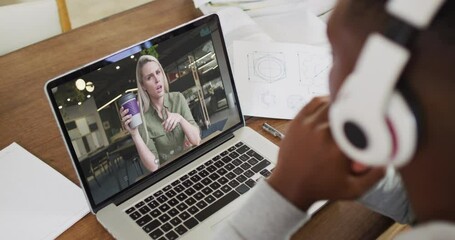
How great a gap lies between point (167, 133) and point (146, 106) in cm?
6

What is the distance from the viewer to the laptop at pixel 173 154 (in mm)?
728

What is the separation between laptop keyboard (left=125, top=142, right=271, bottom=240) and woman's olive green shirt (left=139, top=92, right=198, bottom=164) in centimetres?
5

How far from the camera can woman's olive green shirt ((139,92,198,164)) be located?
785 millimetres

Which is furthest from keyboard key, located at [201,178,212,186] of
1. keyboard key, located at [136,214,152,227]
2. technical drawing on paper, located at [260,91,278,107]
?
technical drawing on paper, located at [260,91,278,107]

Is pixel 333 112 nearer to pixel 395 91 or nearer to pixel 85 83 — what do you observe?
pixel 395 91

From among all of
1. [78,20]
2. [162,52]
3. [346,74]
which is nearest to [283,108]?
[162,52]

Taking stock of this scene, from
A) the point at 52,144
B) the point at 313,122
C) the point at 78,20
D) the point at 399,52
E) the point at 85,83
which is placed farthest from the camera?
the point at 78,20

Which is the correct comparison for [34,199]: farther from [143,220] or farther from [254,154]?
[254,154]

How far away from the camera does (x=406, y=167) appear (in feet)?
1.23

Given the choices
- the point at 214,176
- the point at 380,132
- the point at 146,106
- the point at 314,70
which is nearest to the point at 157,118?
the point at 146,106

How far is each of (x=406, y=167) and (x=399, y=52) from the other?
9 cm

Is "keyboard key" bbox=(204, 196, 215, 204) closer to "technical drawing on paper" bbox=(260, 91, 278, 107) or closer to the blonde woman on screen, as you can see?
the blonde woman on screen

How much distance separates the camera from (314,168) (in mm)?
499

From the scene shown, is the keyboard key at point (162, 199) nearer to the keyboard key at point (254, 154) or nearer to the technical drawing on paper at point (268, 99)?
the keyboard key at point (254, 154)
